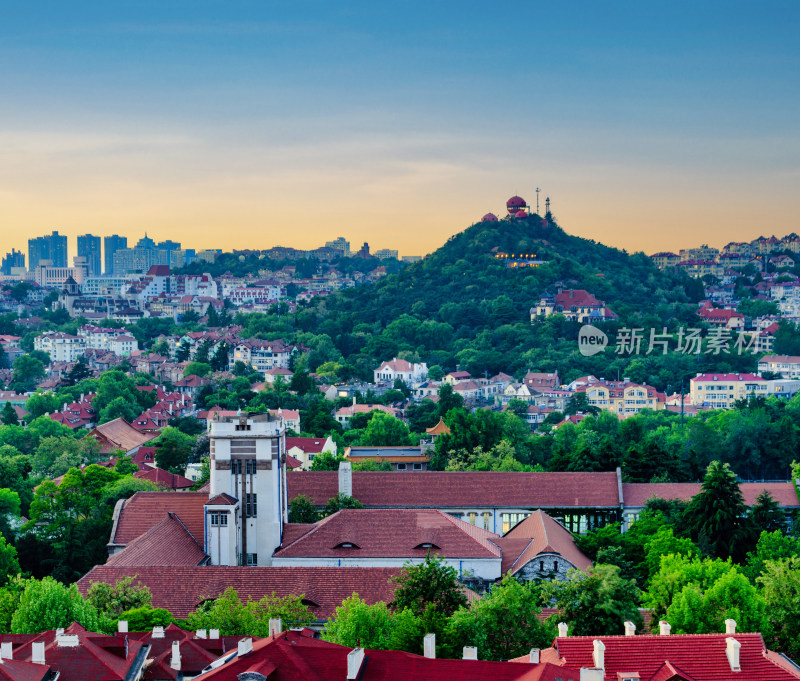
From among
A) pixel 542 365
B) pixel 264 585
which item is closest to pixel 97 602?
pixel 264 585

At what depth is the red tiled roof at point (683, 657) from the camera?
20.9 metres

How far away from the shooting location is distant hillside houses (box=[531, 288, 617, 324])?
440 feet

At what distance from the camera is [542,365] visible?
117 meters

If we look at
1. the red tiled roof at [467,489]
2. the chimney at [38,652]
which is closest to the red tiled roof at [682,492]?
the red tiled roof at [467,489]

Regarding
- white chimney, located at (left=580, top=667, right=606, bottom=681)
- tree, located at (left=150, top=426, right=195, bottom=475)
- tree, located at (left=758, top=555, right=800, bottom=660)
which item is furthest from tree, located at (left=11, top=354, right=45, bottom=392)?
white chimney, located at (left=580, top=667, right=606, bottom=681)

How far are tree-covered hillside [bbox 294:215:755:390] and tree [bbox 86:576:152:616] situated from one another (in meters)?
83.5

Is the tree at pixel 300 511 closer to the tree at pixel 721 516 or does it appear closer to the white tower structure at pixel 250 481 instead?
the white tower structure at pixel 250 481

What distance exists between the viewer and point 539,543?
37219mm

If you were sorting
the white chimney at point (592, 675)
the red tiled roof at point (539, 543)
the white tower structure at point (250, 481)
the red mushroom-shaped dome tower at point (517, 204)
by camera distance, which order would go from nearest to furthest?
the white chimney at point (592, 675)
the red tiled roof at point (539, 543)
the white tower structure at point (250, 481)
the red mushroom-shaped dome tower at point (517, 204)

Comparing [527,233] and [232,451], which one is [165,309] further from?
[232,451]

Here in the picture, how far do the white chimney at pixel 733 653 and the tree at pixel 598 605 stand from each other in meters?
6.70

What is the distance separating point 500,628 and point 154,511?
1636cm

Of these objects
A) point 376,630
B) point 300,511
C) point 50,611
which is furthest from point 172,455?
point 376,630

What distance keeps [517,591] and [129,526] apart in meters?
16.5
